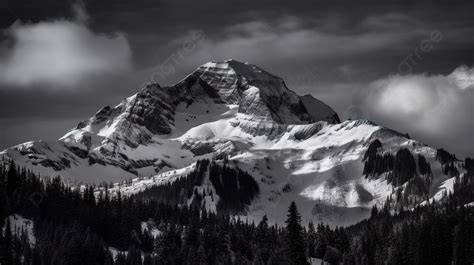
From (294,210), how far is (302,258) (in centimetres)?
871

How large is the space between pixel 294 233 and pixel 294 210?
413cm

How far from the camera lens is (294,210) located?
15588cm

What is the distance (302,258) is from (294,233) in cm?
483

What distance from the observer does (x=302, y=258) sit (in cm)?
15562

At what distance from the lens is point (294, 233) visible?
509 ft
